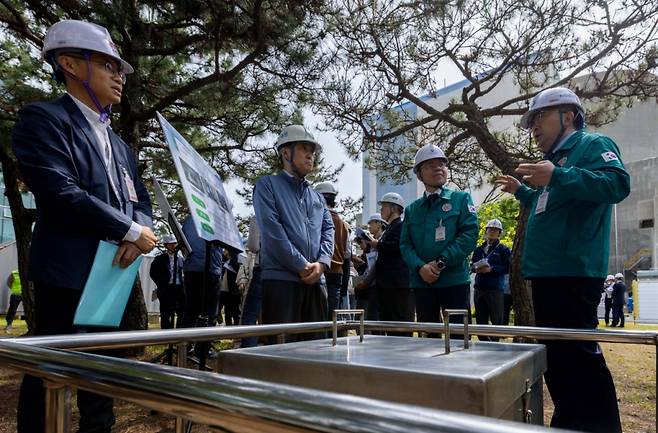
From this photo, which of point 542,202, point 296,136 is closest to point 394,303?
point 296,136

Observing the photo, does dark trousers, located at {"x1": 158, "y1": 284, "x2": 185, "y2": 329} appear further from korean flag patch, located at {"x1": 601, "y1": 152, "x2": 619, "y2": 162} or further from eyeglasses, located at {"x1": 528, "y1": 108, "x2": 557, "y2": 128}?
korean flag patch, located at {"x1": 601, "y1": 152, "x2": 619, "y2": 162}

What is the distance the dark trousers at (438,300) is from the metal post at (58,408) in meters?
2.92

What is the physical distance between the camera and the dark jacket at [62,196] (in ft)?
5.57

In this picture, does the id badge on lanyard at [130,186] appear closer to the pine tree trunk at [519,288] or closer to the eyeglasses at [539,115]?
the eyeglasses at [539,115]

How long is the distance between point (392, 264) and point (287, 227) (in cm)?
224

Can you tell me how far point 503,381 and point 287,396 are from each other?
633 mm

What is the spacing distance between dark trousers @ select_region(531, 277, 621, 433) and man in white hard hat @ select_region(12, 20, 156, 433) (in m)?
1.64

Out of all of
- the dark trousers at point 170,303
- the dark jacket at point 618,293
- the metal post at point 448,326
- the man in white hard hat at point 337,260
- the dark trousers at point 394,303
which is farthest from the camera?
the dark jacket at point 618,293

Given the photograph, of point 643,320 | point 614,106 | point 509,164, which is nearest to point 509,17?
point 509,164

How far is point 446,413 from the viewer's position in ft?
1.37

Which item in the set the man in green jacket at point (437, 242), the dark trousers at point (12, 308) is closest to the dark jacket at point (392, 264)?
the man in green jacket at point (437, 242)

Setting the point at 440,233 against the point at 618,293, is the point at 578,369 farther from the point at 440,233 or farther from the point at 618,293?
the point at 618,293

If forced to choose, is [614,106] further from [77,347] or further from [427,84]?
[77,347]

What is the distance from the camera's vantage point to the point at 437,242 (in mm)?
3656
